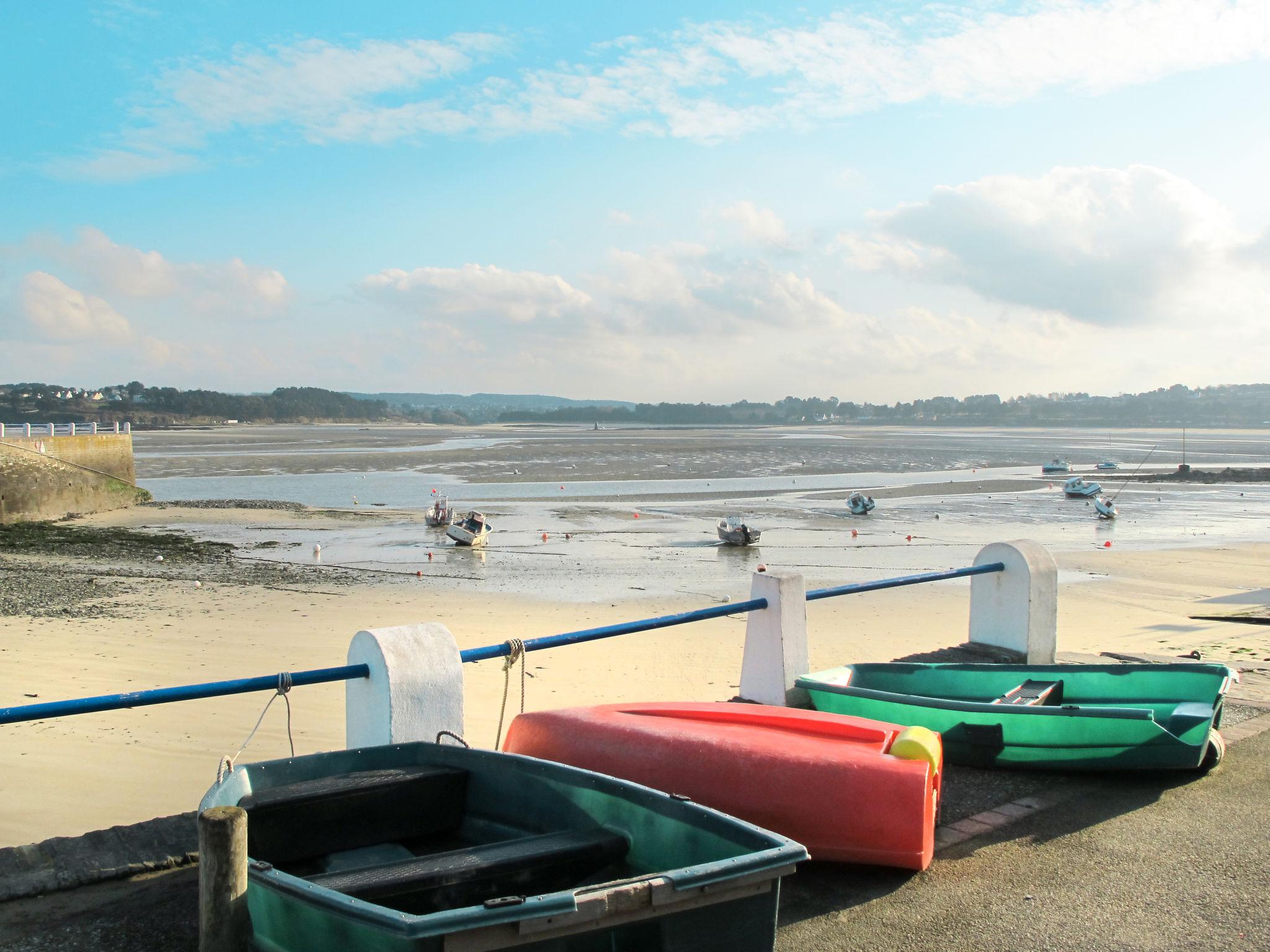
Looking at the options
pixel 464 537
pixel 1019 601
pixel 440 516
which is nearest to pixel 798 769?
pixel 1019 601

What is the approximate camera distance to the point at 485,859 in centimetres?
343

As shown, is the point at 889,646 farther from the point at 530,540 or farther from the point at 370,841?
the point at 530,540

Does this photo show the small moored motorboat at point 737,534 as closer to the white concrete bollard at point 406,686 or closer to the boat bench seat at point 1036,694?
the boat bench seat at point 1036,694

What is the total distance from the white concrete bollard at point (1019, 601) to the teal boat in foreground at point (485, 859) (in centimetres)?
506

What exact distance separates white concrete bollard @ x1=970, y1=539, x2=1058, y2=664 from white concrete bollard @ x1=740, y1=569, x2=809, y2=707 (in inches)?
78.9

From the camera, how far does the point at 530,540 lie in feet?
100

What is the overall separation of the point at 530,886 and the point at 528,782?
23.4 inches

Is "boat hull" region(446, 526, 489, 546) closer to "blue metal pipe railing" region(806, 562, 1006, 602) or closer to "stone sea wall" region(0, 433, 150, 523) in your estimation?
"stone sea wall" region(0, 433, 150, 523)

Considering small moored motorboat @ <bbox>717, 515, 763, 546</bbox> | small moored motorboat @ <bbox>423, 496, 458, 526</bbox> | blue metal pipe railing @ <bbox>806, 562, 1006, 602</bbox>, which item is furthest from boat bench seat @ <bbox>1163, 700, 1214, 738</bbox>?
small moored motorboat @ <bbox>423, 496, 458, 526</bbox>

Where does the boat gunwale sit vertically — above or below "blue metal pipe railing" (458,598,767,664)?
below

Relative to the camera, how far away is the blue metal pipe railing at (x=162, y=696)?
396 centimetres

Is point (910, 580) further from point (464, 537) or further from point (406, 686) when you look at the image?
point (464, 537)

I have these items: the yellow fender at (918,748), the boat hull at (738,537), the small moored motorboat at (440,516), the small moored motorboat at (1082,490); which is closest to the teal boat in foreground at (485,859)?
the yellow fender at (918,748)

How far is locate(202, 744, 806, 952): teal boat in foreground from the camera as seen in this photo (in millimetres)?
2709
